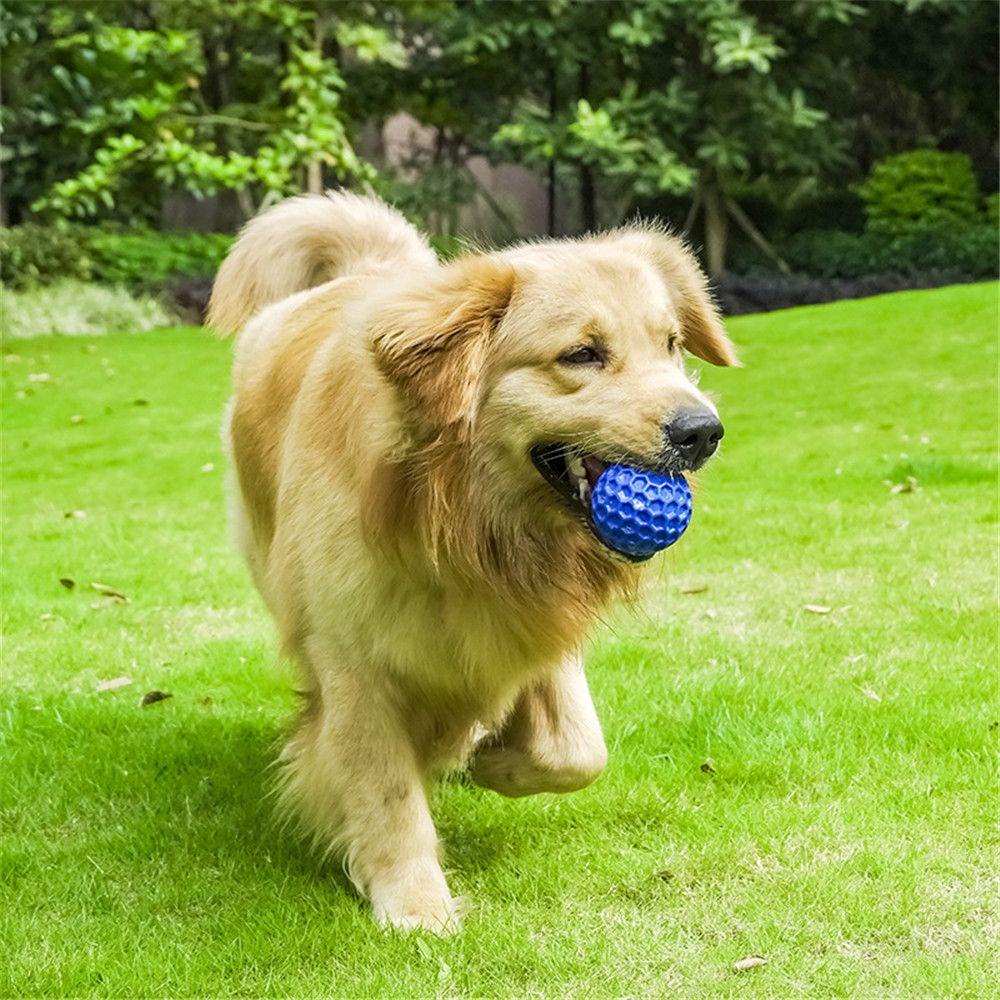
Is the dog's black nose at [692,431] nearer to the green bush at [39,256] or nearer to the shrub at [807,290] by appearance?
the shrub at [807,290]

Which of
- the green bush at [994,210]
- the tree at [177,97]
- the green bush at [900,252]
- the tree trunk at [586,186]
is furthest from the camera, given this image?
the tree trunk at [586,186]

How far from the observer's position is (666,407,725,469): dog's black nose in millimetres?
2930

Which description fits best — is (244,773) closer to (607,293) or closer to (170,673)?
(170,673)

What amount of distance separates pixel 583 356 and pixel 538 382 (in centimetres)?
12

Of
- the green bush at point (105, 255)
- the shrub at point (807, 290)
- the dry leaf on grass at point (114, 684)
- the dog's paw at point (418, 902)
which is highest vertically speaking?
the dog's paw at point (418, 902)

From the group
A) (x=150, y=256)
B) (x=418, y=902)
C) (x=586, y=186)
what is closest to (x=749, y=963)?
(x=418, y=902)

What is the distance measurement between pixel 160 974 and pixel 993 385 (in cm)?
1066

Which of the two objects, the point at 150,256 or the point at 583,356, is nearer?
the point at 583,356

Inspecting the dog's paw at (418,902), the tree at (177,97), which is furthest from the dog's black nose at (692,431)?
the tree at (177,97)

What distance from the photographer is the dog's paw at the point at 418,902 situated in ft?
10.6

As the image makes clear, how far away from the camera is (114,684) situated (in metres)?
5.30

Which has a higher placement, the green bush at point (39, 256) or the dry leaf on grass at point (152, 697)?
the dry leaf on grass at point (152, 697)

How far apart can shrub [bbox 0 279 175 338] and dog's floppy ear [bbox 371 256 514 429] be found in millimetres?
16029

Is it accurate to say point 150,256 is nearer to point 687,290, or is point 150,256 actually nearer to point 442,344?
point 687,290
